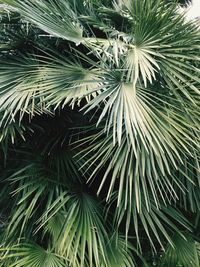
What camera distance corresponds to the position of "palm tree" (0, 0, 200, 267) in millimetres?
1890

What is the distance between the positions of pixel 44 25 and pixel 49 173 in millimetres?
861

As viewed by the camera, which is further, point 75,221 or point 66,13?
point 66,13

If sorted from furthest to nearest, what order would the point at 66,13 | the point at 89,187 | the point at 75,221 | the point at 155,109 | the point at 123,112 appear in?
the point at 89,187 < the point at 66,13 < the point at 75,221 < the point at 155,109 < the point at 123,112

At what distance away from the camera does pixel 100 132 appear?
81.5 inches

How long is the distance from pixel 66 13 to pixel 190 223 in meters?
1.44


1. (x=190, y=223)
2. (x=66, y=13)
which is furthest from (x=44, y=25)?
(x=190, y=223)

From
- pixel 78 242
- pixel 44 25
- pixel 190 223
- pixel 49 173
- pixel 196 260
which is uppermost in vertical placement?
pixel 44 25

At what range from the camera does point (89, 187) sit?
7.92ft

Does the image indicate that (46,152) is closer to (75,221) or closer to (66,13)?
(75,221)

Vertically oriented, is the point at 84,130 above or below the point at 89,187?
above

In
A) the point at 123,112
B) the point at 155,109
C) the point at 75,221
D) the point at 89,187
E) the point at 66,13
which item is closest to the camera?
the point at 123,112

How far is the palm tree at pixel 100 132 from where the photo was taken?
6.20 feet

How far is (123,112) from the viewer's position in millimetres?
1791

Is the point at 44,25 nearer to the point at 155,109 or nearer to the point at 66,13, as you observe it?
the point at 66,13
